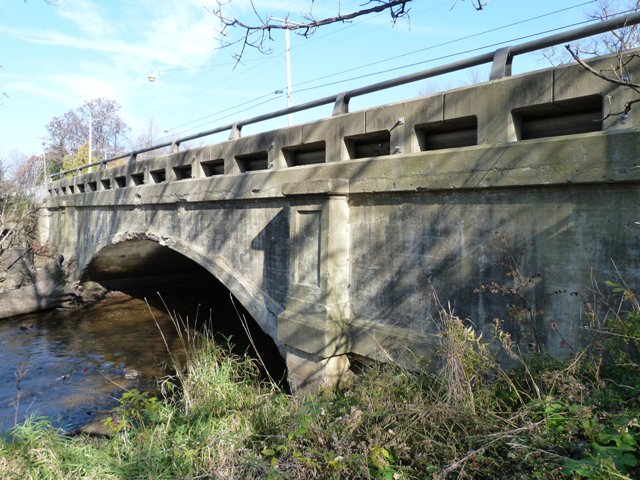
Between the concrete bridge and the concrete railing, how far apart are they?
0.01 meters

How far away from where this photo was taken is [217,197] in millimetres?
7051

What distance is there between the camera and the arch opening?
38.7 feet

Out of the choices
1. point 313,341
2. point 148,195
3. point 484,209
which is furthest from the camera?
point 148,195

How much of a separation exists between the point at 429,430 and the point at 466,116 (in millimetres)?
2530

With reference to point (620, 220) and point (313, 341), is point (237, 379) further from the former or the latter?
point (620, 220)

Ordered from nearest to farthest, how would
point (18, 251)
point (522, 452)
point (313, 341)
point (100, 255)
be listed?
point (522, 452) → point (313, 341) → point (100, 255) → point (18, 251)

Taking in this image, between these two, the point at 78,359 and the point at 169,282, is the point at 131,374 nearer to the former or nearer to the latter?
the point at 78,359

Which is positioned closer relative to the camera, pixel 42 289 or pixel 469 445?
pixel 469 445

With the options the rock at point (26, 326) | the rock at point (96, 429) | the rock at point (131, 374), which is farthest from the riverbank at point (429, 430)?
the rock at point (26, 326)

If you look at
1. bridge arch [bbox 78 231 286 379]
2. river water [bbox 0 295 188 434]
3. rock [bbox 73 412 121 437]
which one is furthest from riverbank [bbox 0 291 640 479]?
bridge arch [bbox 78 231 286 379]

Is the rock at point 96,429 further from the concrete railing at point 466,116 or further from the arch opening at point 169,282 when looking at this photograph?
the arch opening at point 169,282

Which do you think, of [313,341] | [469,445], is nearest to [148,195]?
[313,341]

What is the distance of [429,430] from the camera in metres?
2.90

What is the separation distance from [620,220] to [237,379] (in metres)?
4.23
